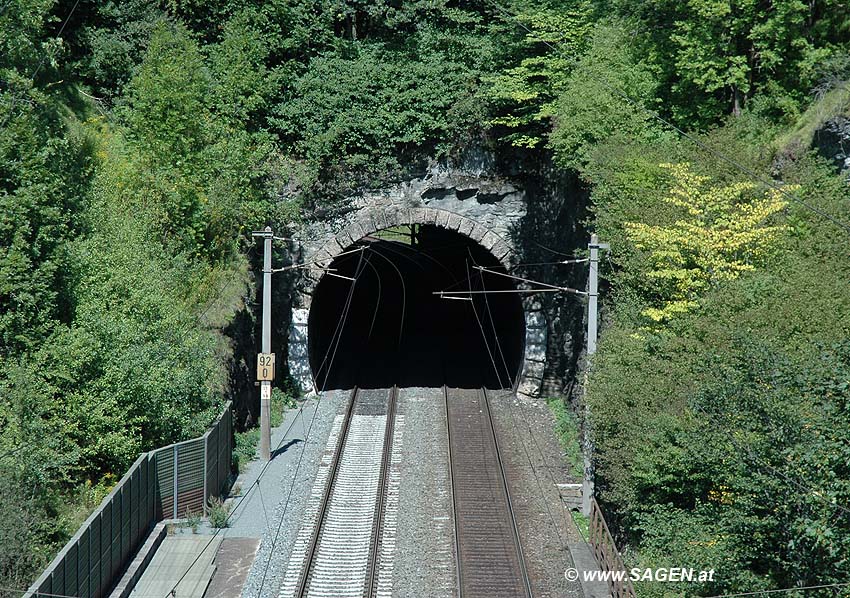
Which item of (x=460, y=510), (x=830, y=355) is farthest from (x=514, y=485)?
(x=830, y=355)

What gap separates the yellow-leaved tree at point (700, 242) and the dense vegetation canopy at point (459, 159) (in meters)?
0.07

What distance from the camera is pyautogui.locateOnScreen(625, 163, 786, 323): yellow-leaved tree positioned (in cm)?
1828

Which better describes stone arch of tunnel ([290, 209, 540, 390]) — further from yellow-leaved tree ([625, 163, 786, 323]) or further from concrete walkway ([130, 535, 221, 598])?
concrete walkway ([130, 535, 221, 598])

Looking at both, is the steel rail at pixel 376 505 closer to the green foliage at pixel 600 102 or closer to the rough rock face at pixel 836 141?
the green foliage at pixel 600 102

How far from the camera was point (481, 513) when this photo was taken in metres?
19.4

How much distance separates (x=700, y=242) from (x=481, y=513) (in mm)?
6946

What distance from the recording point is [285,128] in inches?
1080

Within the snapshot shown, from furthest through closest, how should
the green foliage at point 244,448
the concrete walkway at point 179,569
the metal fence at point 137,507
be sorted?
the green foliage at point 244,448 < the concrete walkway at point 179,569 < the metal fence at point 137,507

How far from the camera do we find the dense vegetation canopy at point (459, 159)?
1324 centimetres

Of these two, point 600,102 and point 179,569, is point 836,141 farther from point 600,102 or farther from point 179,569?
point 179,569

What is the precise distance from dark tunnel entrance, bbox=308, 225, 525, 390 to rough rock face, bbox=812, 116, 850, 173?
949 cm

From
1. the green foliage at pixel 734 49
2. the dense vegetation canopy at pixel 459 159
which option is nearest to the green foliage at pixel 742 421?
the dense vegetation canopy at pixel 459 159

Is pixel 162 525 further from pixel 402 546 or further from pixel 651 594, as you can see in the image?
pixel 651 594

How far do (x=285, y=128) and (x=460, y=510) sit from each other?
13.1 m
